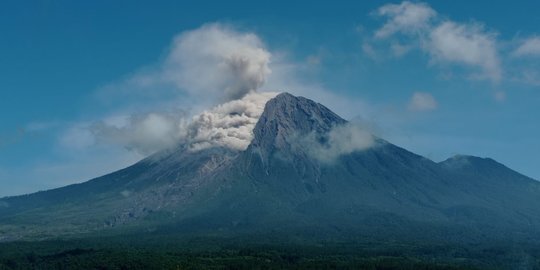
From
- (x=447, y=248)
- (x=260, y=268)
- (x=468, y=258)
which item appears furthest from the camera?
(x=447, y=248)

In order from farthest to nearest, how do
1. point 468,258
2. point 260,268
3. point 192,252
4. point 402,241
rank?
point 402,241 < point 468,258 < point 192,252 < point 260,268

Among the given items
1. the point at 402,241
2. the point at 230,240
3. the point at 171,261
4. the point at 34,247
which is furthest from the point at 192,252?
the point at 402,241

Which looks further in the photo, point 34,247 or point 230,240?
point 230,240

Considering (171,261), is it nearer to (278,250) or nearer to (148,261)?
(148,261)

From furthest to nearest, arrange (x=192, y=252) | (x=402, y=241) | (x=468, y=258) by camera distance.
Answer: (x=402, y=241)
(x=468, y=258)
(x=192, y=252)

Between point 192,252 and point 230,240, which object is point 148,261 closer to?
point 192,252

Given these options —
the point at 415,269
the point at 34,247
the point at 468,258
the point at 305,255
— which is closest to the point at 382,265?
the point at 415,269
